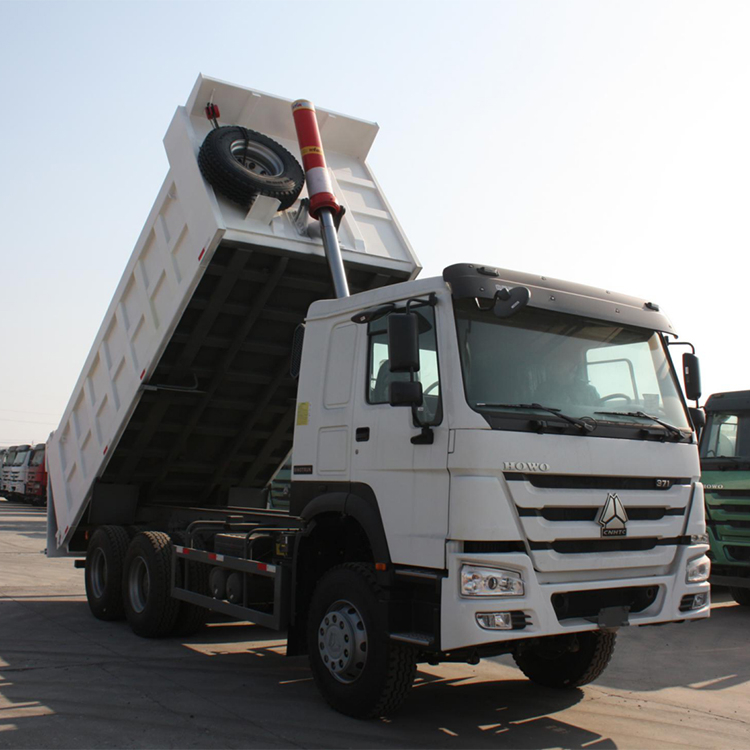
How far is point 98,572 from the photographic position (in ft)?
28.0

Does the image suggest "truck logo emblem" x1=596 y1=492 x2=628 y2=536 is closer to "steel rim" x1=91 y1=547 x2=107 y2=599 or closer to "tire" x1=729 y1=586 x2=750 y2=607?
"steel rim" x1=91 y1=547 x2=107 y2=599

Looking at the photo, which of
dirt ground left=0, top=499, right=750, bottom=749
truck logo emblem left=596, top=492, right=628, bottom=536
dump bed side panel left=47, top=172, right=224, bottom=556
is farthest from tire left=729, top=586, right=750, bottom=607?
dump bed side panel left=47, top=172, right=224, bottom=556

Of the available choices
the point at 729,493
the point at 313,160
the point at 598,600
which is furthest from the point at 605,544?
the point at 729,493

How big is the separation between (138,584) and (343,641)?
11.3 ft

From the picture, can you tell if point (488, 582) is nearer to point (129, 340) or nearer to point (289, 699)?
point (289, 699)

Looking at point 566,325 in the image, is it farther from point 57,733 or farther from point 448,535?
point 57,733

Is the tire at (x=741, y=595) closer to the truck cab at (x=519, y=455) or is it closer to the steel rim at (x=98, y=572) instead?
the truck cab at (x=519, y=455)

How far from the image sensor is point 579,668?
598 cm

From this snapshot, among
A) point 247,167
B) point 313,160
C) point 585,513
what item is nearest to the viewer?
point 585,513

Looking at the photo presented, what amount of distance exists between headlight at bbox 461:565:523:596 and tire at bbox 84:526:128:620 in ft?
15.7

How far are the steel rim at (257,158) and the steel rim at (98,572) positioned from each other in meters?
4.12

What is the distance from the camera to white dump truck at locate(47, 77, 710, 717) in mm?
4684

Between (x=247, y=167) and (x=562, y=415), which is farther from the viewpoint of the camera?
(x=247, y=167)

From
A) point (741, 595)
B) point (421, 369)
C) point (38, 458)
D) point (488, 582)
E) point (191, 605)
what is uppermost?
point (421, 369)
